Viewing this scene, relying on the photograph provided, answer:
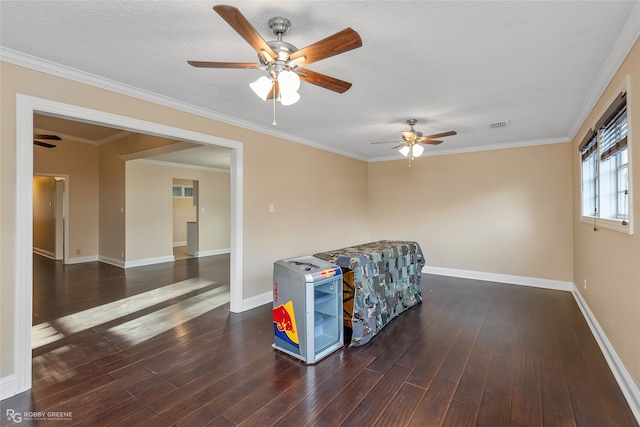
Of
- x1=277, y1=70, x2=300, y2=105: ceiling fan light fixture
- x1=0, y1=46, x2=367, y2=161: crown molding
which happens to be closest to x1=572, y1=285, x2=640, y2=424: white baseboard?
x1=277, y1=70, x2=300, y2=105: ceiling fan light fixture

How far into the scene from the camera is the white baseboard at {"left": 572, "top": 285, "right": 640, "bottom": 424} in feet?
6.46

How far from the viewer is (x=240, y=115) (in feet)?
12.1

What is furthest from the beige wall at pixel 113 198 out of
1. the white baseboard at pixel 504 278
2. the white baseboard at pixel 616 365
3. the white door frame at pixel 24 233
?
the white baseboard at pixel 616 365

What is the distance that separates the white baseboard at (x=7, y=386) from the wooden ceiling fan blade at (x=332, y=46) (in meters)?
2.95

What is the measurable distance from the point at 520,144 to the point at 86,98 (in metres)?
5.88

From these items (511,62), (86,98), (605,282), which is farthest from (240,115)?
(605,282)

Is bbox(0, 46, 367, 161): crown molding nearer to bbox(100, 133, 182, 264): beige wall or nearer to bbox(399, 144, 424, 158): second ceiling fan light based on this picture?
bbox(399, 144, 424, 158): second ceiling fan light

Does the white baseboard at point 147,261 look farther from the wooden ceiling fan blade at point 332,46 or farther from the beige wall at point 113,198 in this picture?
the wooden ceiling fan blade at point 332,46

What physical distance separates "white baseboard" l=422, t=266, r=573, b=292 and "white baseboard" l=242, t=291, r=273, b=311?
3.27m

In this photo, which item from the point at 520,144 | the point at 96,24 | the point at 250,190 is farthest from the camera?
the point at 520,144

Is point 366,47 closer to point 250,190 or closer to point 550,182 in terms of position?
point 250,190

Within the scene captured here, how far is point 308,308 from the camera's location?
2.51 meters

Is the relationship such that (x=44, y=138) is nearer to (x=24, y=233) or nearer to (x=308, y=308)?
(x=24, y=233)

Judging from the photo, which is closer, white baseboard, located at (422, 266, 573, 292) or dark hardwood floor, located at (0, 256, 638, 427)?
dark hardwood floor, located at (0, 256, 638, 427)
